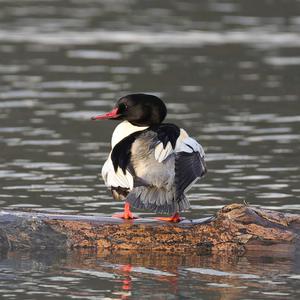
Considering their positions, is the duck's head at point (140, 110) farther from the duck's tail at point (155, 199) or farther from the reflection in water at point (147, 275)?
the reflection in water at point (147, 275)

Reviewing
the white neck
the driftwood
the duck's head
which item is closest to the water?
the driftwood

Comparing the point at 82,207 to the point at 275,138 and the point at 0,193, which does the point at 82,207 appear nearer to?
the point at 0,193

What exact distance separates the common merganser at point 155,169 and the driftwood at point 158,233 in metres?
0.21

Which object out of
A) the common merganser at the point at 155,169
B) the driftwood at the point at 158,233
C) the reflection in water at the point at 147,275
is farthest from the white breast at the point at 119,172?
the reflection in water at the point at 147,275

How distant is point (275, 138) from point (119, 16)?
11840mm

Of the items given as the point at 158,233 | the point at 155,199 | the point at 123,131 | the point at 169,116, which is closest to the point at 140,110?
the point at 123,131

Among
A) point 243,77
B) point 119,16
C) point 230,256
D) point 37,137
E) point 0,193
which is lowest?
point 230,256

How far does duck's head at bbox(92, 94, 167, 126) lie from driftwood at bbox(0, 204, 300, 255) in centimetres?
93

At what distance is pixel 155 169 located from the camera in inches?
399

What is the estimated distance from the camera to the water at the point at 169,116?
9.56m

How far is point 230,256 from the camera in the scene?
1028 centimetres

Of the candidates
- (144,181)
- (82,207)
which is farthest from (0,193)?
(144,181)

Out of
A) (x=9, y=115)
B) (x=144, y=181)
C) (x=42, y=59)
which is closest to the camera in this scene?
(x=144, y=181)

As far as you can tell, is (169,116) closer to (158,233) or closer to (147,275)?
(158,233)
